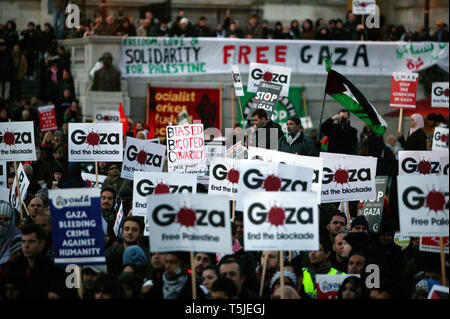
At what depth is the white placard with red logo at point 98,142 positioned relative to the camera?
12.6 m

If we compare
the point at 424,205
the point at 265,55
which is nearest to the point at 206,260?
the point at 424,205

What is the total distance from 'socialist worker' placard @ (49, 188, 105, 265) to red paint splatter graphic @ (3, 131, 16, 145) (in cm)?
411

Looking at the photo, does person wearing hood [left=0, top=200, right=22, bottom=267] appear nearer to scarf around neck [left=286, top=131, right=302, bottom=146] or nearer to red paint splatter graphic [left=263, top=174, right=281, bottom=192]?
red paint splatter graphic [left=263, top=174, right=281, bottom=192]

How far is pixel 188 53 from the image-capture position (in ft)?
74.2

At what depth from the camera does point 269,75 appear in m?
15.1

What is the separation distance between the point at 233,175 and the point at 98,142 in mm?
2446

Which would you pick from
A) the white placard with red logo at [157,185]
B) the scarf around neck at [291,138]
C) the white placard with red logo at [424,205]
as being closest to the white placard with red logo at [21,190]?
the white placard with red logo at [157,185]

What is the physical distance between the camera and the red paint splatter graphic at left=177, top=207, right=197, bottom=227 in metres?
8.11

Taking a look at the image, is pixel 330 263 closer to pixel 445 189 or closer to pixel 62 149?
pixel 445 189

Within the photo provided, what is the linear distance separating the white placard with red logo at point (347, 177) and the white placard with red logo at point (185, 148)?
6.45 ft

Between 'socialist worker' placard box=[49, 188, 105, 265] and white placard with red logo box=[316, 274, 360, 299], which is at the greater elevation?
'socialist worker' placard box=[49, 188, 105, 265]

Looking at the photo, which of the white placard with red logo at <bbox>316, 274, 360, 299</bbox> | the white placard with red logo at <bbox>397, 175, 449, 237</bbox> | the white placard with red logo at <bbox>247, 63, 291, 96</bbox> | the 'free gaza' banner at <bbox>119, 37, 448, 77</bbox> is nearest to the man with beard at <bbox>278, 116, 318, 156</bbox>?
the white placard with red logo at <bbox>247, 63, 291, 96</bbox>
